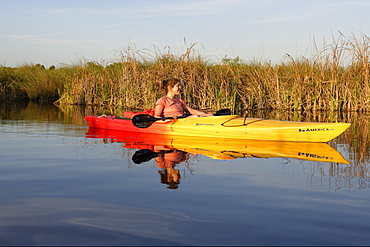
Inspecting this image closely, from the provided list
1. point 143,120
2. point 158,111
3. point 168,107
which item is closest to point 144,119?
point 143,120

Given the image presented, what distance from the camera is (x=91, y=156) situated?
18.5 ft

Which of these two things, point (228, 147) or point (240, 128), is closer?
point (228, 147)

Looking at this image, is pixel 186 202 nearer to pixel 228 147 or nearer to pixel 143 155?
pixel 143 155

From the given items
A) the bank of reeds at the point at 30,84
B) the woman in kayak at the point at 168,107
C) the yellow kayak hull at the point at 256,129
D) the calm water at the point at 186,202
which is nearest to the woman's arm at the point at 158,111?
the woman in kayak at the point at 168,107

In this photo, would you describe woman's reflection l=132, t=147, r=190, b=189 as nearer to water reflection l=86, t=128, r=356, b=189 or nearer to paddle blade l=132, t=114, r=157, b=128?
water reflection l=86, t=128, r=356, b=189

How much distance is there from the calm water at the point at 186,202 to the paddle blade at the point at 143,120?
2.42 meters

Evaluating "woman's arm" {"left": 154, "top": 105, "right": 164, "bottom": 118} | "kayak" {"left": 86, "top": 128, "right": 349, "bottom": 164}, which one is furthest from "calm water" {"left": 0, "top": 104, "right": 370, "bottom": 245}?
"woman's arm" {"left": 154, "top": 105, "right": 164, "bottom": 118}

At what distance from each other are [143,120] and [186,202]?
15.7ft

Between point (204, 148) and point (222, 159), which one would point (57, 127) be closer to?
point (204, 148)

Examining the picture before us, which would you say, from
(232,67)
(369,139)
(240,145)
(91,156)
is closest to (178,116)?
(240,145)

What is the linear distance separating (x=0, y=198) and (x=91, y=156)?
7.33ft

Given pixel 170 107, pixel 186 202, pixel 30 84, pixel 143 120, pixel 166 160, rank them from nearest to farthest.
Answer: pixel 186 202 → pixel 166 160 → pixel 143 120 → pixel 170 107 → pixel 30 84

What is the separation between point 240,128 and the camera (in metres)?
7.37

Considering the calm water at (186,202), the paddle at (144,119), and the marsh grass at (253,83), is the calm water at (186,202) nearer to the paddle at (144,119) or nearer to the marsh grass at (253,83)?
the paddle at (144,119)
